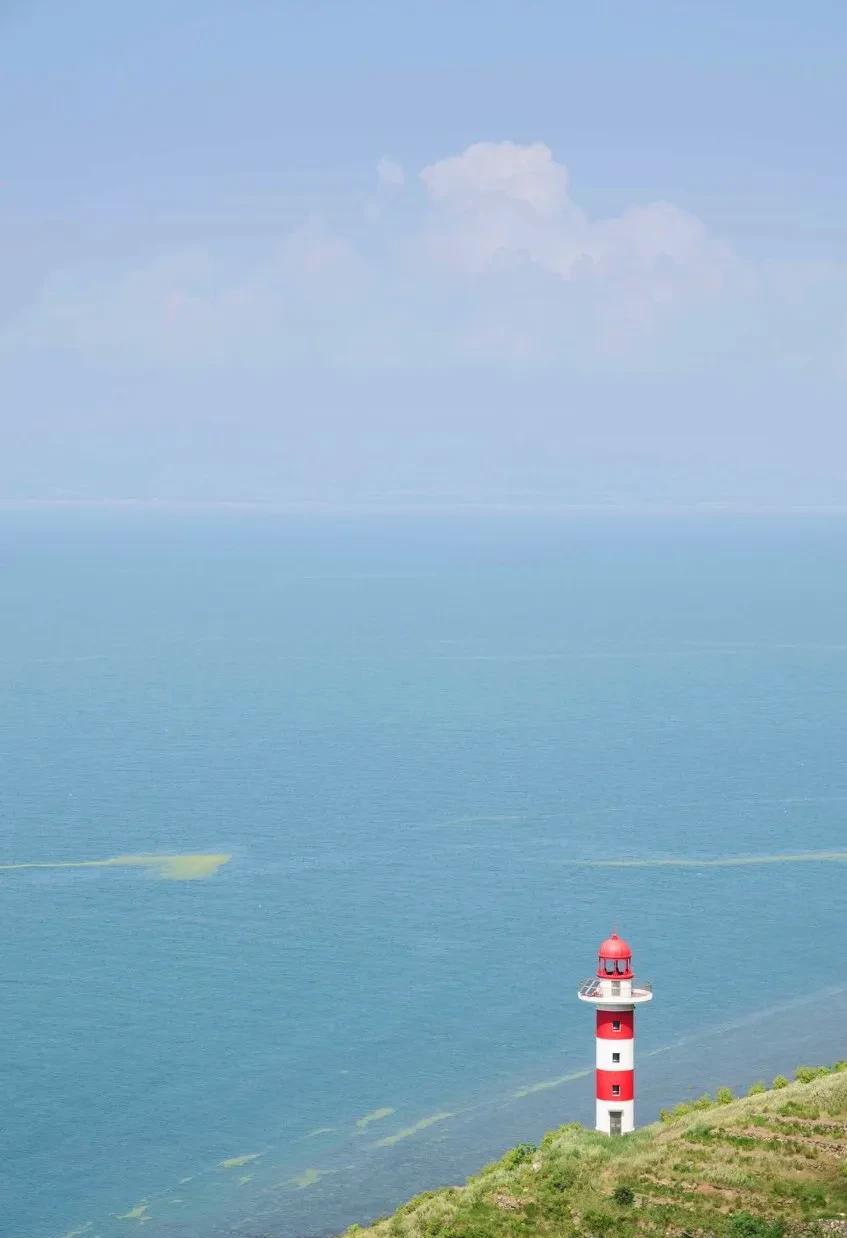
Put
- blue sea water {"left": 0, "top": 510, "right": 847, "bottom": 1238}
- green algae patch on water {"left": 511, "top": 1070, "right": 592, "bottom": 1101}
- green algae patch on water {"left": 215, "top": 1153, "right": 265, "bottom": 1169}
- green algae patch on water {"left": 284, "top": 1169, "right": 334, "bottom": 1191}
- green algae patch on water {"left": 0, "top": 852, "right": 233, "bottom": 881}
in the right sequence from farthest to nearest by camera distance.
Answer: green algae patch on water {"left": 0, "top": 852, "right": 233, "bottom": 881} → green algae patch on water {"left": 511, "top": 1070, "right": 592, "bottom": 1101} → blue sea water {"left": 0, "top": 510, "right": 847, "bottom": 1238} → green algae patch on water {"left": 215, "top": 1153, "right": 265, "bottom": 1169} → green algae patch on water {"left": 284, "top": 1169, "right": 334, "bottom": 1191}

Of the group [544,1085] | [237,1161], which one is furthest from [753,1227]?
[544,1085]

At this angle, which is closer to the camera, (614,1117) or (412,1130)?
(614,1117)

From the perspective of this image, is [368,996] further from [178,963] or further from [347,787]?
[347,787]

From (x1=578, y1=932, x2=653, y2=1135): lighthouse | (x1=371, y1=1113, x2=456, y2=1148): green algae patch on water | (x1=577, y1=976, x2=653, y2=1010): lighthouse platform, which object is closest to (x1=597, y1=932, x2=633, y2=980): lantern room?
(x1=578, y1=932, x2=653, y2=1135): lighthouse

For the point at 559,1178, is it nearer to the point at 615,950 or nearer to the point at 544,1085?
the point at 615,950

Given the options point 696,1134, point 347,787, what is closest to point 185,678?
point 347,787

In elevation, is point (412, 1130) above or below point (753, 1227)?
below

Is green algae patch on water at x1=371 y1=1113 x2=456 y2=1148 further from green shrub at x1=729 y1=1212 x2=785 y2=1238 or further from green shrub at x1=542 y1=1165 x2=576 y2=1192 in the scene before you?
green shrub at x1=729 y1=1212 x2=785 y2=1238
